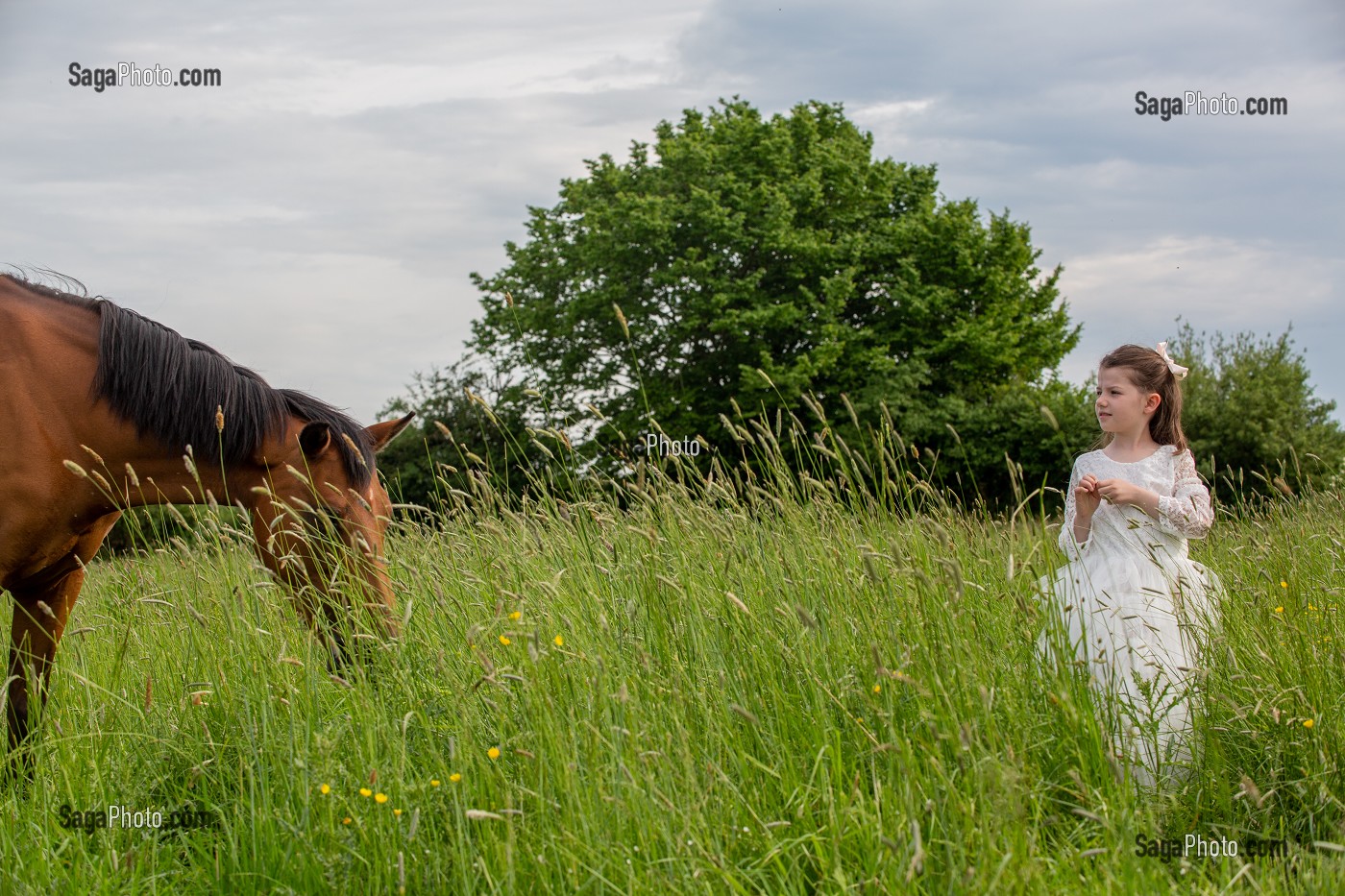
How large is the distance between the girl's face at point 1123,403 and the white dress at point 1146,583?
5.8 inches

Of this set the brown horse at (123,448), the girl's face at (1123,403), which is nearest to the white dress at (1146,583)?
the girl's face at (1123,403)

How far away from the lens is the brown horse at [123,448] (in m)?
4.27

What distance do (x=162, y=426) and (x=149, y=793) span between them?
1.70 m

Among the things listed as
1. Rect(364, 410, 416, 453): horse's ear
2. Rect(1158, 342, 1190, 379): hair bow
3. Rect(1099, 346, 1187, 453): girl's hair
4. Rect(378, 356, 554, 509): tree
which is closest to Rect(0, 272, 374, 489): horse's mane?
Rect(364, 410, 416, 453): horse's ear

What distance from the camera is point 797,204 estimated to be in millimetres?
34219

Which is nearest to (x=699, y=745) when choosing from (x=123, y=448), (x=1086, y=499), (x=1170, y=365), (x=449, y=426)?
(x=1086, y=499)

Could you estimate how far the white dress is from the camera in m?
3.64

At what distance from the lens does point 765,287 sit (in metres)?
33.1

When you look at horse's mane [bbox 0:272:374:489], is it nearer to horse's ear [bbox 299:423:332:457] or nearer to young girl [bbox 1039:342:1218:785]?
horse's ear [bbox 299:423:332:457]

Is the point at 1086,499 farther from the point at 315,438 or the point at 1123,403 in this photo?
the point at 315,438

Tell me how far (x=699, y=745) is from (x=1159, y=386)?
285 cm

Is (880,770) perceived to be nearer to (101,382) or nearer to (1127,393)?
(1127,393)

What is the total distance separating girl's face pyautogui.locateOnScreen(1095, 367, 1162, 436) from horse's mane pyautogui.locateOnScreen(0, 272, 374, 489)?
3.26m

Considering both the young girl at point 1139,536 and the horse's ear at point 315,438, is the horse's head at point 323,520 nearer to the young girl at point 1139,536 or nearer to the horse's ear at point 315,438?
the horse's ear at point 315,438
